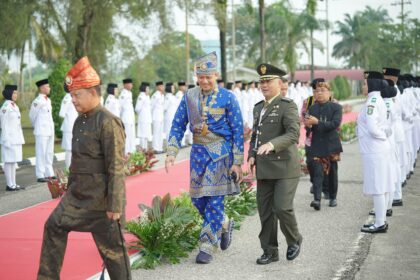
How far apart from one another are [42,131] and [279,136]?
→ 857cm

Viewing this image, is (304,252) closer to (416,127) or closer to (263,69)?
(263,69)

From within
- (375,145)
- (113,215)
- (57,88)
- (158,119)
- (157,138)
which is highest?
(57,88)

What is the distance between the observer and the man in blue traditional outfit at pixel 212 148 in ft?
25.2

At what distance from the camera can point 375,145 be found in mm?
9094

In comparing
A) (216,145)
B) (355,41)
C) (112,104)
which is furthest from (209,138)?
(355,41)

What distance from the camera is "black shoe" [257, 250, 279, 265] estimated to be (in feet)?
24.7

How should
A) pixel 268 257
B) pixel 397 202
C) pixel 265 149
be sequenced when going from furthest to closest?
1. pixel 397 202
2. pixel 268 257
3. pixel 265 149

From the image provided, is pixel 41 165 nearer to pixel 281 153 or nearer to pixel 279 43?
pixel 281 153

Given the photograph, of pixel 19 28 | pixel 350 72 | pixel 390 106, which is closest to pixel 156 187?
pixel 390 106

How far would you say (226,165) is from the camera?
7.78 m

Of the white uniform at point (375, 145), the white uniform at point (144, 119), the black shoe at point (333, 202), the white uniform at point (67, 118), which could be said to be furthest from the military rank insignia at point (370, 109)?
the white uniform at point (144, 119)

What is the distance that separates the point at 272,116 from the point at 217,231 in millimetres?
1319

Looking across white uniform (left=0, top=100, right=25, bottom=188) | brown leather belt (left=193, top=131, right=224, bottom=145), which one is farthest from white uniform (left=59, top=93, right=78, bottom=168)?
brown leather belt (left=193, top=131, right=224, bottom=145)

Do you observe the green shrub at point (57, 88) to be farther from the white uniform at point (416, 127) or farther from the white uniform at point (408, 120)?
the white uniform at point (408, 120)
